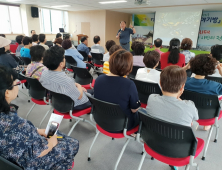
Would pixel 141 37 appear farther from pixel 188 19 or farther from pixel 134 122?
pixel 134 122

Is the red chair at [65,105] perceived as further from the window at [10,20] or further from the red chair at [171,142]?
the window at [10,20]

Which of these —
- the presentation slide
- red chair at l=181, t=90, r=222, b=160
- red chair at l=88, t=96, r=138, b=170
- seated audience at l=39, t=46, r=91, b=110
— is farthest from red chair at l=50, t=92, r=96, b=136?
the presentation slide

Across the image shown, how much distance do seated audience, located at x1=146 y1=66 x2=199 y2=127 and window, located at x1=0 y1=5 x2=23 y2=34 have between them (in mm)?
9518

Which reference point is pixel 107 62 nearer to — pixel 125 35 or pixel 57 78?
pixel 57 78

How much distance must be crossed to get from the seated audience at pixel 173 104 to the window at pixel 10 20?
9.52m

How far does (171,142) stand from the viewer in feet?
3.97

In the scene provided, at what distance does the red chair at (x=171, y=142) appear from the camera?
1.14m

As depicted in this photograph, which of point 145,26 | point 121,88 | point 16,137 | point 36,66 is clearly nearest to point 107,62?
point 36,66

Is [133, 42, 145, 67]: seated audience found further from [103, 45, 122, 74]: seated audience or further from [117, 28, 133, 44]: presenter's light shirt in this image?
[117, 28, 133, 44]: presenter's light shirt

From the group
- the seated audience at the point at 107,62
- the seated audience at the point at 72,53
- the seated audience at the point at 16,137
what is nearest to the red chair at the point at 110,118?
the seated audience at the point at 16,137

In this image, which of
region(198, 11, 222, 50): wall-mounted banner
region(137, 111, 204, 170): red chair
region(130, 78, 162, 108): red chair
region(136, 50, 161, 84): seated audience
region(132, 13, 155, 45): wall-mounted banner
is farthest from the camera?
region(132, 13, 155, 45): wall-mounted banner

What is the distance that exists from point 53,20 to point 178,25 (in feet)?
25.5

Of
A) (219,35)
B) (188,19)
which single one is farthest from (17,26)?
(219,35)

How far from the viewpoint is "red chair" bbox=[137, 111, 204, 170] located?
1.14 m
